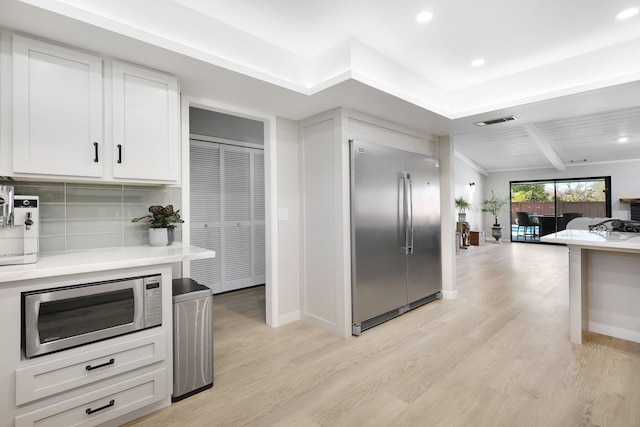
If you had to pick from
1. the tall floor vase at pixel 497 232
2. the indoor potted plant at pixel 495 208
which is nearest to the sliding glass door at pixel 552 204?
the indoor potted plant at pixel 495 208

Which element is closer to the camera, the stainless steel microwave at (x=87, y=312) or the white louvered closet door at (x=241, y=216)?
the stainless steel microwave at (x=87, y=312)

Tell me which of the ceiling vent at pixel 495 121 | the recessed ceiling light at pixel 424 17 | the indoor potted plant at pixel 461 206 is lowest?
the indoor potted plant at pixel 461 206

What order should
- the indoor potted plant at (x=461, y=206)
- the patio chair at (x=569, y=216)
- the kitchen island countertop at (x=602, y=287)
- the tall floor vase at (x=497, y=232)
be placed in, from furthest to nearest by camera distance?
the tall floor vase at (x=497, y=232), the patio chair at (x=569, y=216), the indoor potted plant at (x=461, y=206), the kitchen island countertop at (x=602, y=287)

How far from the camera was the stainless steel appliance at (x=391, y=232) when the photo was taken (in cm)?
322

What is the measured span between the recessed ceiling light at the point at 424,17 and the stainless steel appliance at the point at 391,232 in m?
1.15

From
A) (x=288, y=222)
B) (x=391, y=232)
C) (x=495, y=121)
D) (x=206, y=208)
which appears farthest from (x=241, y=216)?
(x=495, y=121)

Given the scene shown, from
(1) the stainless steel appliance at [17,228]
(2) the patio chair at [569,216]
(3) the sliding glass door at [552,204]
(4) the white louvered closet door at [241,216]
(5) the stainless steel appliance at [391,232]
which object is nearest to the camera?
(1) the stainless steel appliance at [17,228]

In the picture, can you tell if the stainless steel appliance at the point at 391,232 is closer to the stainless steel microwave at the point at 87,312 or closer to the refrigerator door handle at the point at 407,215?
the refrigerator door handle at the point at 407,215

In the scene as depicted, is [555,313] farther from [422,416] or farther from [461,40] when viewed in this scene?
[461,40]

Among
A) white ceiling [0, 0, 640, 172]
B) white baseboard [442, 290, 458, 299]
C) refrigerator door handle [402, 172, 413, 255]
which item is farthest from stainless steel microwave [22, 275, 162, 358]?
white baseboard [442, 290, 458, 299]

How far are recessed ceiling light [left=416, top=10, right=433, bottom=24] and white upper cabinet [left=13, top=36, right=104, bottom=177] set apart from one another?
2299 millimetres

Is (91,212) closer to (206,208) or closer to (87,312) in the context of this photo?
(87,312)

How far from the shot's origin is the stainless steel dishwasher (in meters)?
2.10

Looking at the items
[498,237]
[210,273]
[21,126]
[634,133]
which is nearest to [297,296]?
[210,273]
